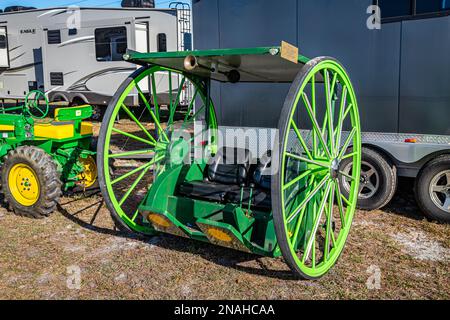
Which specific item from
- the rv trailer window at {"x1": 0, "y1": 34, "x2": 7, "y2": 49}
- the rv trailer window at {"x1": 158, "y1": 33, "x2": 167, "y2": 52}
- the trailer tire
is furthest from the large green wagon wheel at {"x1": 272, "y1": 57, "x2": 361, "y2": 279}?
the rv trailer window at {"x1": 0, "y1": 34, "x2": 7, "y2": 49}

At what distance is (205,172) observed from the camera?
4621 millimetres

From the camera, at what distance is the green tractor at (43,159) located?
4.99 meters

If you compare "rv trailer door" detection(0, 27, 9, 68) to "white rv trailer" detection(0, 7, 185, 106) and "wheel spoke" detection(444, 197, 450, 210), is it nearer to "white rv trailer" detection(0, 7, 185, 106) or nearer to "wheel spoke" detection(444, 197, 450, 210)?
"white rv trailer" detection(0, 7, 185, 106)

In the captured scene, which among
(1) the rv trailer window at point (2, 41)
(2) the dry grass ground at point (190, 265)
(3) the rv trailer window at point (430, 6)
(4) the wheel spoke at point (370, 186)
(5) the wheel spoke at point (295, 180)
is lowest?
(2) the dry grass ground at point (190, 265)

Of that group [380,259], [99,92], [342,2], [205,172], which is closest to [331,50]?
[342,2]

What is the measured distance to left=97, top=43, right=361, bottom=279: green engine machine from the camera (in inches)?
130

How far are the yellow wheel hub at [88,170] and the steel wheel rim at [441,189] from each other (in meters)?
4.04

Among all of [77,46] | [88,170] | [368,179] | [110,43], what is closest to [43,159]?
[88,170]

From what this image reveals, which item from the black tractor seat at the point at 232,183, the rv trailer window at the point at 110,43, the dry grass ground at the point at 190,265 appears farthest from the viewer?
the rv trailer window at the point at 110,43

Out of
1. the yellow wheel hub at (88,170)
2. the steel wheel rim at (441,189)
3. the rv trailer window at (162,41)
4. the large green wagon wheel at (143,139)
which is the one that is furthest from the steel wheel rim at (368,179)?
the rv trailer window at (162,41)

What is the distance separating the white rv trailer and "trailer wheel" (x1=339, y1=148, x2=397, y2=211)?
7.84 meters

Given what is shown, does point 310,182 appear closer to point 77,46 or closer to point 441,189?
point 441,189

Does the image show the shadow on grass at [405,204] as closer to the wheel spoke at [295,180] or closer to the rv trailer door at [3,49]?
the wheel spoke at [295,180]

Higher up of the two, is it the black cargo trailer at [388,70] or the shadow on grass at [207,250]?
the black cargo trailer at [388,70]
